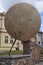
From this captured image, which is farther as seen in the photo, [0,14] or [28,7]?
[0,14]

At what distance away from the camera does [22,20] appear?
8469 mm

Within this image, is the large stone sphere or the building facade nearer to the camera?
the large stone sphere

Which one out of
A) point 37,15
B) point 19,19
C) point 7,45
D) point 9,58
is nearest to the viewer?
point 9,58

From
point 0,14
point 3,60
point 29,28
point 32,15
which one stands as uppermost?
point 0,14

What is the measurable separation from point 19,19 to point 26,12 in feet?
1.52

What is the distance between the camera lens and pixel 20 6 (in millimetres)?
8812

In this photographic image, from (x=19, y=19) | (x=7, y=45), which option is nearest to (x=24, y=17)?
(x=19, y=19)

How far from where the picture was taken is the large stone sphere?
27.8ft

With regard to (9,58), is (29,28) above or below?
above

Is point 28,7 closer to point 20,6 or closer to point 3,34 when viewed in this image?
point 20,6

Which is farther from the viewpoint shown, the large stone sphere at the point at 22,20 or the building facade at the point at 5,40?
the building facade at the point at 5,40

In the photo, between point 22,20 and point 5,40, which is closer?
point 22,20

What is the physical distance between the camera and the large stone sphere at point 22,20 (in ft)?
27.8

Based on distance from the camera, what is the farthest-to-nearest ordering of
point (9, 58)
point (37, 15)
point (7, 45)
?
point (7, 45)
point (37, 15)
point (9, 58)
